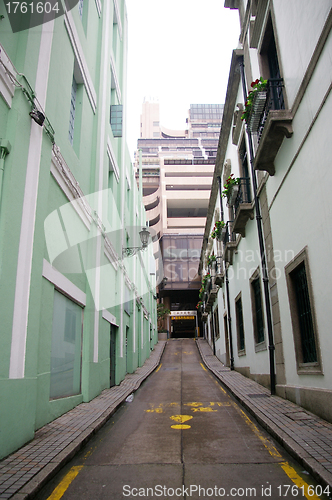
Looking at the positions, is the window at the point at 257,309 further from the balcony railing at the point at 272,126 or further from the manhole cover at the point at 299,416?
the manhole cover at the point at 299,416

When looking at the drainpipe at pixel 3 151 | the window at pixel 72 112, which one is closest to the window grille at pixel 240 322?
the window at pixel 72 112

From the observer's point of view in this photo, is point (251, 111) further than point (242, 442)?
Yes

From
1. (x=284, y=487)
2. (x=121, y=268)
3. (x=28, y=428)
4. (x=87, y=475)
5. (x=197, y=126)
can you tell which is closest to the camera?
(x=284, y=487)

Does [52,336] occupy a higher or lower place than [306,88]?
lower

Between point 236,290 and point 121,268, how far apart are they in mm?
4828

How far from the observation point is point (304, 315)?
7637 millimetres

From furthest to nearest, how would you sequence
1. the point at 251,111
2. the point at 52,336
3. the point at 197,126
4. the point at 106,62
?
the point at 197,126, the point at 106,62, the point at 251,111, the point at 52,336

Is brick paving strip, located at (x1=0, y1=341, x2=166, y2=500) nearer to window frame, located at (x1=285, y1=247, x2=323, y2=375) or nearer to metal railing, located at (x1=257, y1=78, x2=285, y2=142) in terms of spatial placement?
window frame, located at (x1=285, y1=247, x2=323, y2=375)

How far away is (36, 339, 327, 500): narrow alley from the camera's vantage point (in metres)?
3.95

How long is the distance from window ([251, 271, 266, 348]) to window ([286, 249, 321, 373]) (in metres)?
3.22

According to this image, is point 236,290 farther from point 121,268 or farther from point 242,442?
point 242,442

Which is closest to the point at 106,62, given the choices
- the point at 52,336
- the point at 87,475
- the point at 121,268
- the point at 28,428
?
the point at 121,268

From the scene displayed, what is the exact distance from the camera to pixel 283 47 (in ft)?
26.2

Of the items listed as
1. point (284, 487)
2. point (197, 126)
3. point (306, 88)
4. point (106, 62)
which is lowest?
point (284, 487)
